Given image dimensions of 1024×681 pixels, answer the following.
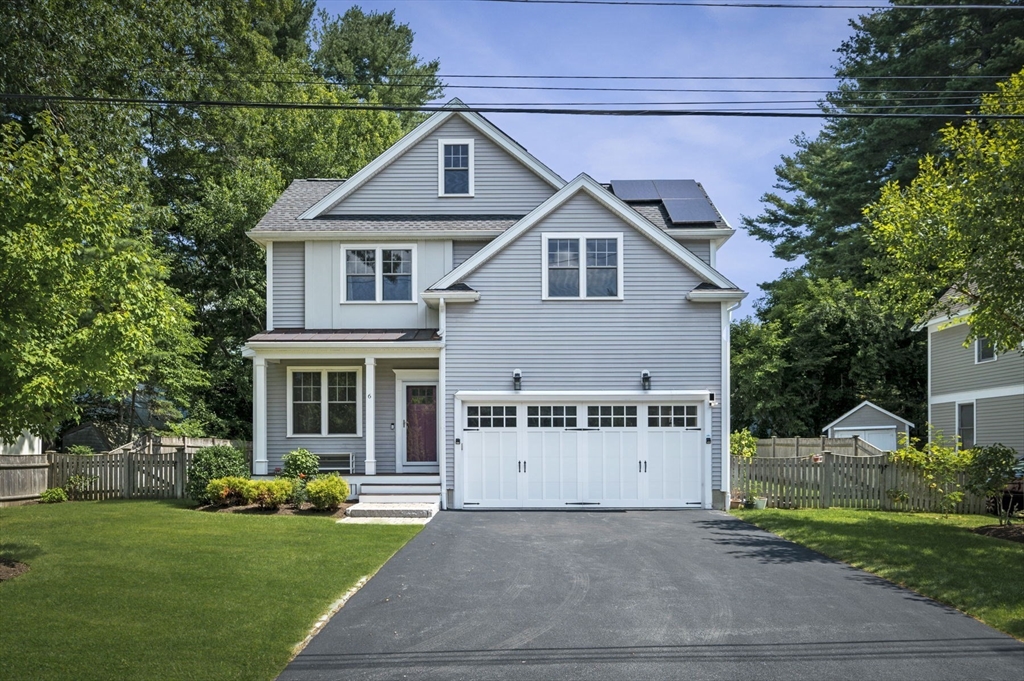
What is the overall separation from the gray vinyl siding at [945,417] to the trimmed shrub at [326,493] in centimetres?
1788

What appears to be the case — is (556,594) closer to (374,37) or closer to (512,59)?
(512,59)

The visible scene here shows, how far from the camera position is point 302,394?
22.0 m

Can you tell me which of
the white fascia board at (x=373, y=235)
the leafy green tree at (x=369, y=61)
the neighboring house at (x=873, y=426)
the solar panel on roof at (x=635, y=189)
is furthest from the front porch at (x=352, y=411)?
the leafy green tree at (x=369, y=61)

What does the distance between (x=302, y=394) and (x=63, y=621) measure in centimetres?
1267

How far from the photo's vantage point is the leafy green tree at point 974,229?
14.5m

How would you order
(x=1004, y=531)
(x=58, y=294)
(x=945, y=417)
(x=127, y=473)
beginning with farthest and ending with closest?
(x=945, y=417)
(x=127, y=473)
(x=1004, y=531)
(x=58, y=294)

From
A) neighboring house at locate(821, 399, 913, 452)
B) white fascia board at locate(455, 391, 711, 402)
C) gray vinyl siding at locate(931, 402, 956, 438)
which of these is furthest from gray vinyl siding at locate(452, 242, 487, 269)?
neighboring house at locate(821, 399, 913, 452)

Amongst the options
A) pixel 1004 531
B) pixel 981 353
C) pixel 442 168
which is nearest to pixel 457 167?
pixel 442 168

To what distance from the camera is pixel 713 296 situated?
20000mm

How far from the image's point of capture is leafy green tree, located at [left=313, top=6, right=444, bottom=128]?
43.3m

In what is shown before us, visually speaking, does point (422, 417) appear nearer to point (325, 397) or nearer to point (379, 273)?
point (325, 397)

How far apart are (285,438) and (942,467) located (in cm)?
1451

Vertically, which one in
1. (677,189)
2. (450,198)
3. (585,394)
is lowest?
(585,394)

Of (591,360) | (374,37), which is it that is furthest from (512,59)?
(374,37)
